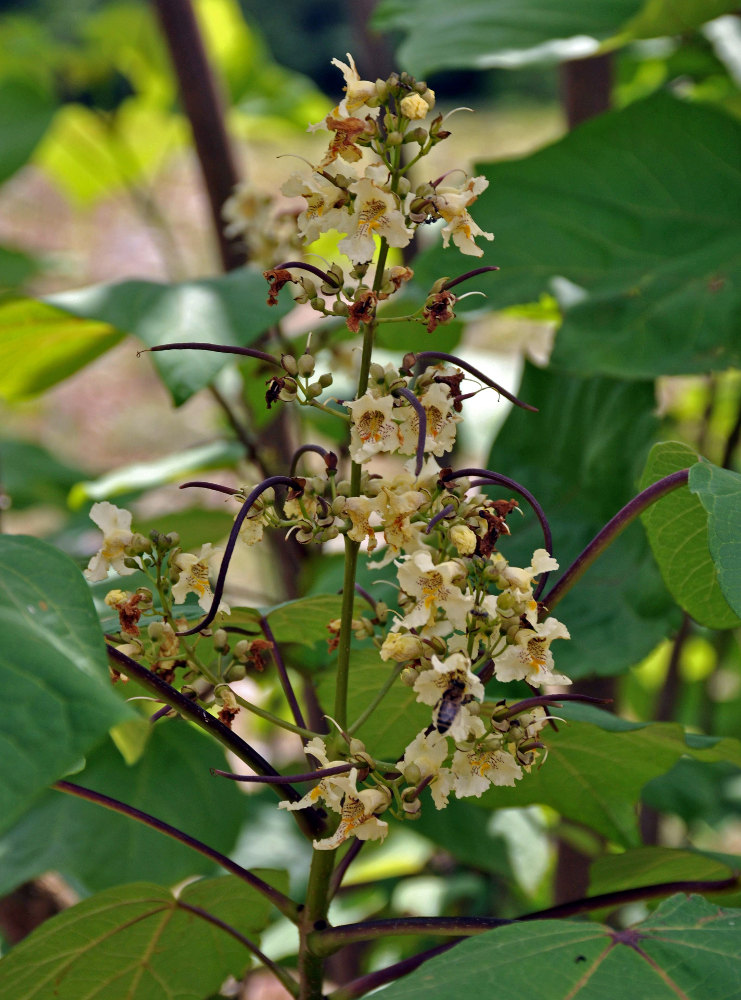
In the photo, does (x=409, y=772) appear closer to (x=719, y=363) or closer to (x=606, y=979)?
(x=606, y=979)

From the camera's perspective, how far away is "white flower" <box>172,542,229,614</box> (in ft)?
1.48

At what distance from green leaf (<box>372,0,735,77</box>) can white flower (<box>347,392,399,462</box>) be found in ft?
1.89

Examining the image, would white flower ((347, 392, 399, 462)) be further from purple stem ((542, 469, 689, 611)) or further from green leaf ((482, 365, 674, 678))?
green leaf ((482, 365, 674, 678))

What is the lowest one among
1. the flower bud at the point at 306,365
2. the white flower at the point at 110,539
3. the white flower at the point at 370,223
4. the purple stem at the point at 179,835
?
the purple stem at the point at 179,835

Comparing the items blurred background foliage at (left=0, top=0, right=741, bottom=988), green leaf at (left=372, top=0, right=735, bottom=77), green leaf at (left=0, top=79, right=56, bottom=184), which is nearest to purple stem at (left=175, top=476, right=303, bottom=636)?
blurred background foliage at (left=0, top=0, right=741, bottom=988)

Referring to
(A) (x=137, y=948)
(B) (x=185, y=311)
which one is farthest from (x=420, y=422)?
(B) (x=185, y=311)

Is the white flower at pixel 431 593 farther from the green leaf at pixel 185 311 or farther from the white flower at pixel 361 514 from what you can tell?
the green leaf at pixel 185 311

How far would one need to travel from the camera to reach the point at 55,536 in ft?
3.99

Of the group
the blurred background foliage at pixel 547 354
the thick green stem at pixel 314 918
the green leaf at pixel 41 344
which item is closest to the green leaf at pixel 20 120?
the blurred background foliage at pixel 547 354

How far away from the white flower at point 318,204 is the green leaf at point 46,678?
17cm

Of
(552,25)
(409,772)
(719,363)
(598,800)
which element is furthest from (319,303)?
(552,25)

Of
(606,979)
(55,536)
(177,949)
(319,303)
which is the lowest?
(55,536)

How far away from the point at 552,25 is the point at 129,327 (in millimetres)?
488

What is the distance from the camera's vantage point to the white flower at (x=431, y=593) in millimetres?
386
